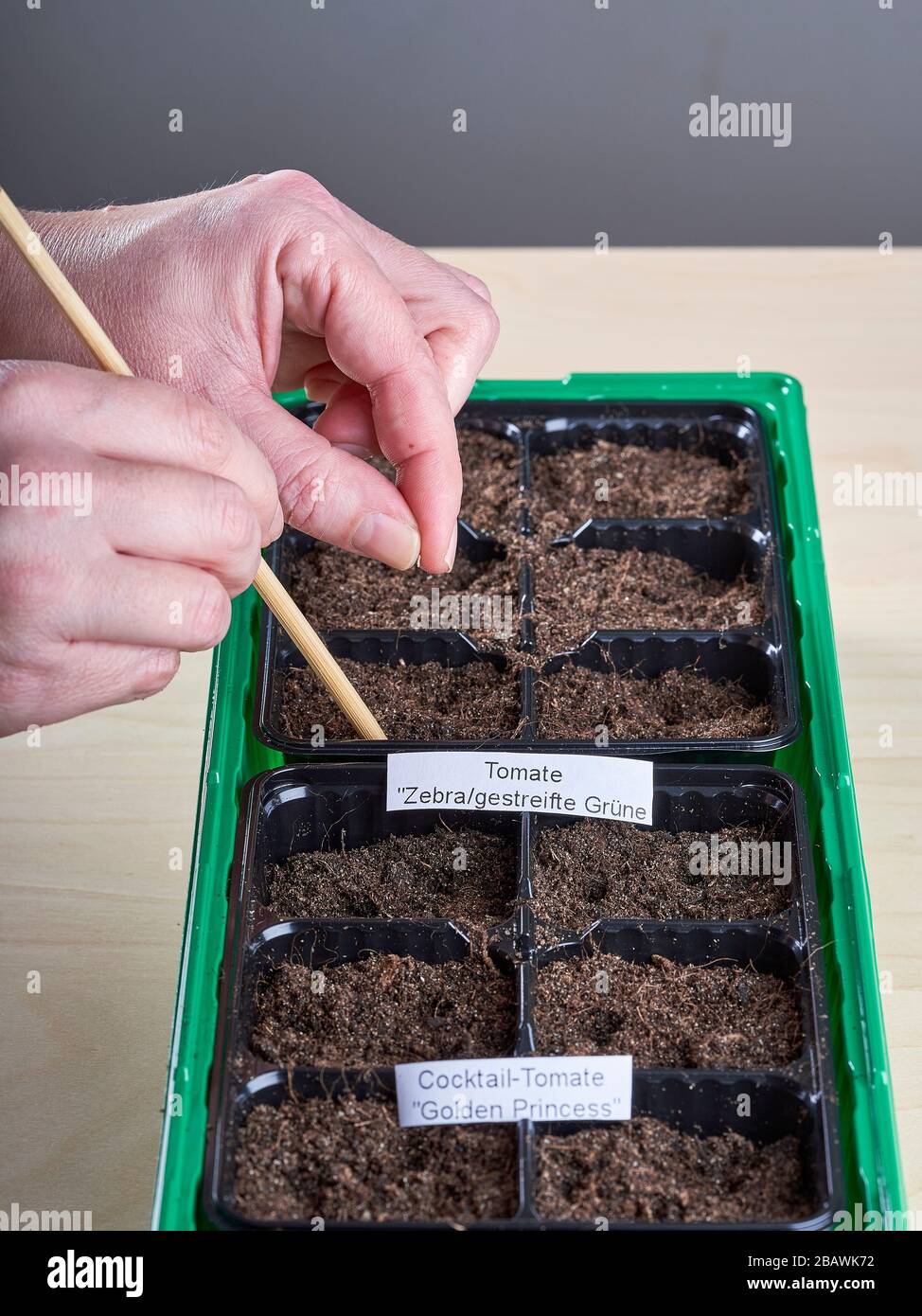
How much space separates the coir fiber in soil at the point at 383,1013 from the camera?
1002mm

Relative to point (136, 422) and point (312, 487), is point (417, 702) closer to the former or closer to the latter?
point (312, 487)

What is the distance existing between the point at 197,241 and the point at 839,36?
1.80m

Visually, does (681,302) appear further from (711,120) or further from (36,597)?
(36,597)

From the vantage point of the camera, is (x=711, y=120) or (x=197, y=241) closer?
(x=197, y=241)

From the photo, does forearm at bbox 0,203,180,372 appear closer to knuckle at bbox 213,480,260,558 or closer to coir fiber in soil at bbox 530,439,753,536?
knuckle at bbox 213,480,260,558

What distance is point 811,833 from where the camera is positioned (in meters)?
1.15

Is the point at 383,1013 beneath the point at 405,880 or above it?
beneath

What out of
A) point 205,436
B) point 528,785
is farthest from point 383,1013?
point 205,436

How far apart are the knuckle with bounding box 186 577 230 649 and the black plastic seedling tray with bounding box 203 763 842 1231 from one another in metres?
0.26

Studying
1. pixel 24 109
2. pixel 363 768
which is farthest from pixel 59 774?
pixel 24 109

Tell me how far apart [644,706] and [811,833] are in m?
0.23

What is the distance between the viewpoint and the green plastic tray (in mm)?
920

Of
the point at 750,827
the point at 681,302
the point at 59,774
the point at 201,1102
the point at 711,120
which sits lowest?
the point at 201,1102

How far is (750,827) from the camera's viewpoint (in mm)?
1184
